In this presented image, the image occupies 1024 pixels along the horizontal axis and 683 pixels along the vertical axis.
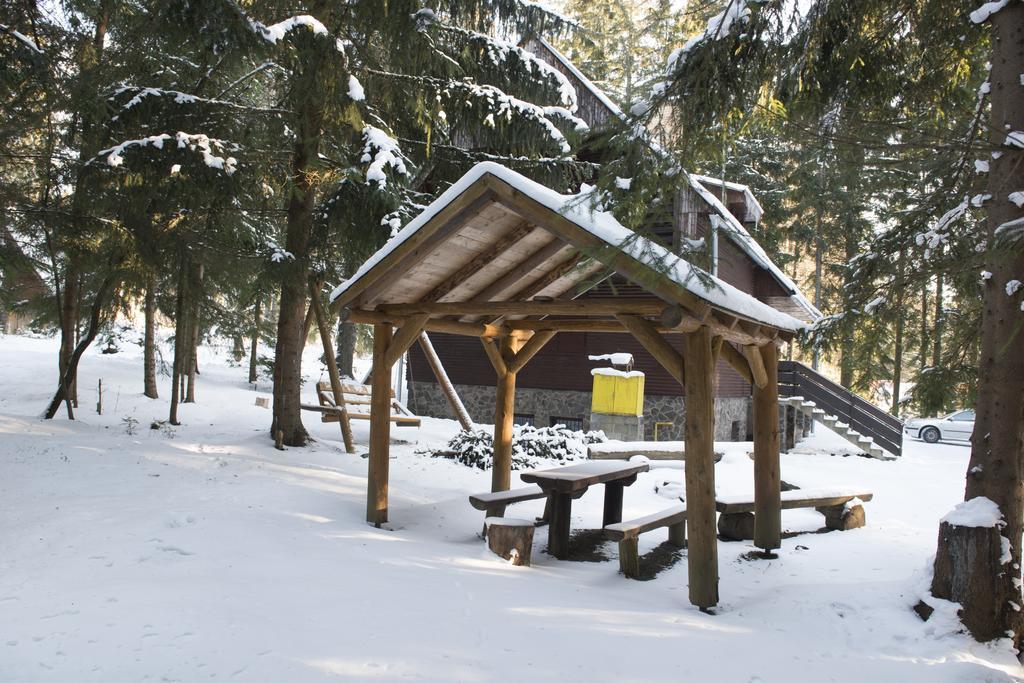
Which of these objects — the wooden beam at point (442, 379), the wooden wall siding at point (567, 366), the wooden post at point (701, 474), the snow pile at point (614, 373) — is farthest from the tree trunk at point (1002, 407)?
the wooden wall siding at point (567, 366)

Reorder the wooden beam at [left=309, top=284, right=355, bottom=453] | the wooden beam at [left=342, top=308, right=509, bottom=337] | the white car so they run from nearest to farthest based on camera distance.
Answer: the wooden beam at [left=342, top=308, right=509, bottom=337] → the wooden beam at [left=309, top=284, right=355, bottom=453] → the white car

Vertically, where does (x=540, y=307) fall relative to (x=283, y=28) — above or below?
below

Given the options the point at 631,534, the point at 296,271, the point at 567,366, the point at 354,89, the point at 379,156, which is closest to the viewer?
the point at 631,534

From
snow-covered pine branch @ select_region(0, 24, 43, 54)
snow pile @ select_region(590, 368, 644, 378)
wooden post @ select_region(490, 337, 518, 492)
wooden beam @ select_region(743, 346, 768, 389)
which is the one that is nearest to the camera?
snow-covered pine branch @ select_region(0, 24, 43, 54)

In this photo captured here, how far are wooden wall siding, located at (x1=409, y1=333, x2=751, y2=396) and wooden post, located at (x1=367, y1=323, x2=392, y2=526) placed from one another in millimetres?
10567

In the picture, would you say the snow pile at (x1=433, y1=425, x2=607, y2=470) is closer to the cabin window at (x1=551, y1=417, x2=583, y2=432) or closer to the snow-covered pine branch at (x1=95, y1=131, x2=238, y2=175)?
the cabin window at (x1=551, y1=417, x2=583, y2=432)

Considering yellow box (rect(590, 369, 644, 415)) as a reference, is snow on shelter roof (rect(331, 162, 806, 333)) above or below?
above

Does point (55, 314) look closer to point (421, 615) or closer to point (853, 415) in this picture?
point (421, 615)

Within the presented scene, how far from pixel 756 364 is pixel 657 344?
192 centimetres

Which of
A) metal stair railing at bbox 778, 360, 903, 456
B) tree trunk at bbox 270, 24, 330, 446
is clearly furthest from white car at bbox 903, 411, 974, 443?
tree trunk at bbox 270, 24, 330, 446

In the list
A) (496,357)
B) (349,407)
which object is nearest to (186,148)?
(496,357)

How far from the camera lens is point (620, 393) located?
14961mm

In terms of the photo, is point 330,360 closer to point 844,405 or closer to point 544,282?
point 544,282

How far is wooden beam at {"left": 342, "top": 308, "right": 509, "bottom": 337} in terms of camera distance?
7.59m
